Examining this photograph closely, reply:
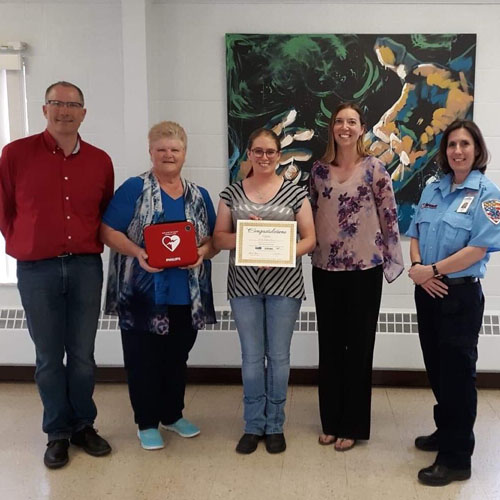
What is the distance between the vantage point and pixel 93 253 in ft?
8.66

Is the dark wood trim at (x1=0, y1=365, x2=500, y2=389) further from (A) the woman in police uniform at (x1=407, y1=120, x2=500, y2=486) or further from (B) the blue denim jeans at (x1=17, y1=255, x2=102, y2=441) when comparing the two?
(A) the woman in police uniform at (x1=407, y1=120, x2=500, y2=486)

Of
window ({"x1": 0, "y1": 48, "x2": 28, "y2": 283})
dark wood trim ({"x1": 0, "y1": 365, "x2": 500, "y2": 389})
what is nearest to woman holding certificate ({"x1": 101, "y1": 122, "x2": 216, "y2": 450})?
dark wood trim ({"x1": 0, "y1": 365, "x2": 500, "y2": 389})

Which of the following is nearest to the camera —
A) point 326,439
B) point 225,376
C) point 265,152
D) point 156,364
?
point 265,152

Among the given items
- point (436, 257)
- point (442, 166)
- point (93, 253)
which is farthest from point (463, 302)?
point (93, 253)

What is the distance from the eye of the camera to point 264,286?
2.62m

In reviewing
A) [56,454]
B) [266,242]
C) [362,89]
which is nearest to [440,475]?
[266,242]

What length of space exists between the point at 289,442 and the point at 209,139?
188 cm

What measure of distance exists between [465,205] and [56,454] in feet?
7.03

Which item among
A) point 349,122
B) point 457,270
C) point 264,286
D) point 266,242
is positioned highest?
point 349,122

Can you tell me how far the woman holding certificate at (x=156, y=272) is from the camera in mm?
2582

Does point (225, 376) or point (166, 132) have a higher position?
point (166, 132)

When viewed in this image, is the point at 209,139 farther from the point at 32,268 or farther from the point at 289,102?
the point at 32,268

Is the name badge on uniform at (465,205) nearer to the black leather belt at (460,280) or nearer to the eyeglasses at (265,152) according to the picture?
the black leather belt at (460,280)

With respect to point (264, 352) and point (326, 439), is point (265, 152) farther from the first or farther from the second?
point (326, 439)
